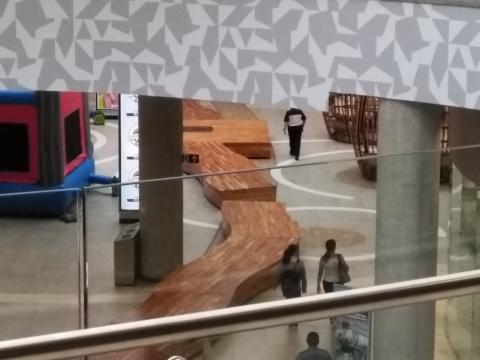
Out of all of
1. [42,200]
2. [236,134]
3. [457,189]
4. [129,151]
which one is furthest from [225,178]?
[457,189]

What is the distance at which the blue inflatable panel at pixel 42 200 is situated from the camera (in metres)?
13.9

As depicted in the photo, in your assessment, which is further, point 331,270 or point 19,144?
point 19,144

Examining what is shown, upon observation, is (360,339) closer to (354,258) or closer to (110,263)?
(354,258)

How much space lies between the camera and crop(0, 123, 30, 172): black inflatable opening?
1633 centimetres

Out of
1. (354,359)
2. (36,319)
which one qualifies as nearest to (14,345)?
(354,359)

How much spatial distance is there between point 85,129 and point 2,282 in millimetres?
6868

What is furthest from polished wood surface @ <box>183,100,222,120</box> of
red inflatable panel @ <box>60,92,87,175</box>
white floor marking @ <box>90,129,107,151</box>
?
red inflatable panel @ <box>60,92,87,175</box>

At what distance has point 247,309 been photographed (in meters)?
2.44

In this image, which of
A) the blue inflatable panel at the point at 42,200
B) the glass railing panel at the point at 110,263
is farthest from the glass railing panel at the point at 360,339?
the blue inflatable panel at the point at 42,200

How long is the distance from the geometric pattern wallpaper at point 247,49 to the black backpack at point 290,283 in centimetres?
191

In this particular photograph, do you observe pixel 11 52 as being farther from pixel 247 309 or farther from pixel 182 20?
pixel 247 309

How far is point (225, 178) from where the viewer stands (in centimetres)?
1695

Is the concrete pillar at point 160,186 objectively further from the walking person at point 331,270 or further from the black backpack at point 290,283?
the walking person at point 331,270

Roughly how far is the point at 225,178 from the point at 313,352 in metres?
11.0
